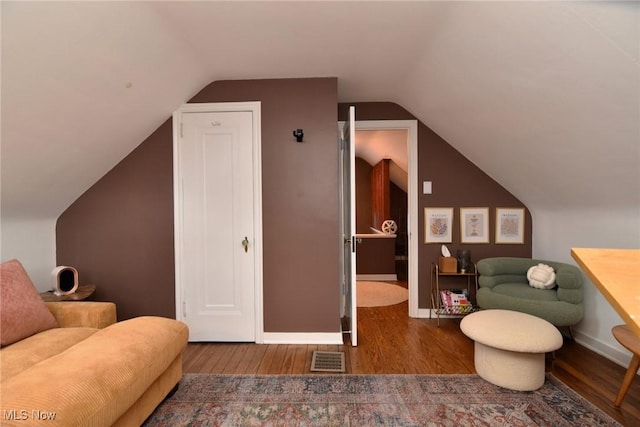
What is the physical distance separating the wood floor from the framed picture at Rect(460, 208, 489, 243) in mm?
1022

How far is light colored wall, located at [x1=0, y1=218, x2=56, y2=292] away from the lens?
7.86 ft

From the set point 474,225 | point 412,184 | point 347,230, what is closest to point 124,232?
point 347,230

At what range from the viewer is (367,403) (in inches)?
73.4

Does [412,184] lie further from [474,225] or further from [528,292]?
[528,292]

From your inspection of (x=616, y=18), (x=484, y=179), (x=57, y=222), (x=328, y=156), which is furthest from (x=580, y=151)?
(x=57, y=222)

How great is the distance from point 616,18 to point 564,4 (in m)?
0.22

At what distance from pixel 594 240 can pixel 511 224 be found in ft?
2.59

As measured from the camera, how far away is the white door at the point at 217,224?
109 inches

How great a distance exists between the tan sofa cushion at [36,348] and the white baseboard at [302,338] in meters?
1.39

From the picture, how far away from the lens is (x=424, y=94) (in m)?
2.83

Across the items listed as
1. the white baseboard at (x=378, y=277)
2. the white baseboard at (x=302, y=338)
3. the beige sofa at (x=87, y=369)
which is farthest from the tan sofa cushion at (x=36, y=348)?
the white baseboard at (x=378, y=277)

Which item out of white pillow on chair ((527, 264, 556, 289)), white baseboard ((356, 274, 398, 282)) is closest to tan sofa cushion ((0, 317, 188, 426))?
white pillow on chair ((527, 264, 556, 289))

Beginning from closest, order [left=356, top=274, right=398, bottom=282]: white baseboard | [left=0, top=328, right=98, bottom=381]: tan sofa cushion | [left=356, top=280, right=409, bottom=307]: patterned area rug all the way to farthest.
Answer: [left=0, top=328, right=98, bottom=381]: tan sofa cushion
[left=356, top=280, right=409, bottom=307]: patterned area rug
[left=356, top=274, right=398, bottom=282]: white baseboard

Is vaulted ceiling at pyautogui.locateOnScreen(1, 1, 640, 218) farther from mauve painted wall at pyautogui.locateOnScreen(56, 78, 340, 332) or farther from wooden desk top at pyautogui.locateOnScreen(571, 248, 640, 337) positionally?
wooden desk top at pyautogui.locateOnScreen(571, 248, 640, 337)
